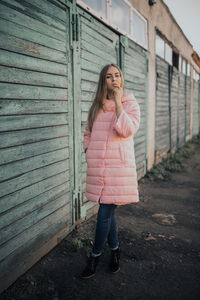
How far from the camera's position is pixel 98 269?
2514 mm

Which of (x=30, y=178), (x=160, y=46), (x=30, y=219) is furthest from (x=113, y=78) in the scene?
(x=160, y=46)

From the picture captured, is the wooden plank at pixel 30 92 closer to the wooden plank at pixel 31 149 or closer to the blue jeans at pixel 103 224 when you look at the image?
the wooden plank at pixel 31 149

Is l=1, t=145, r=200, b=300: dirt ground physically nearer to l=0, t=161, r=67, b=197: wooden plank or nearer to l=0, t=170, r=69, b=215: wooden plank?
l=0, t=170, r=69, b=215: wooden plank

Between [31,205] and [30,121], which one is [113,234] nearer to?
[31,205]

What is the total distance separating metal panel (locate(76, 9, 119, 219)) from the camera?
319 cm

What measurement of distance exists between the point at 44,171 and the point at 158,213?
229 cm

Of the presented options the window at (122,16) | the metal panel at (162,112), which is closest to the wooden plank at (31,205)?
the window at (122,16)

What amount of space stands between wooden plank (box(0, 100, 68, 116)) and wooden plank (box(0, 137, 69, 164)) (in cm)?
32

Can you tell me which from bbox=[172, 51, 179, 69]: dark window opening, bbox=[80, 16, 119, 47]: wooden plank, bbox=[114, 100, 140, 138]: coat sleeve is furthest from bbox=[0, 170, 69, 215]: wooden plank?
bbox=[172, 51, 179, 69]: dark window opening

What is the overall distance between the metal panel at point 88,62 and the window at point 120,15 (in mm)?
562

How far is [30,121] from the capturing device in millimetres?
2359

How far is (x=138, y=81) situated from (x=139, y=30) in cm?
123

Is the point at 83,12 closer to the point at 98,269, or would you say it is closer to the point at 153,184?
the point at 98,269

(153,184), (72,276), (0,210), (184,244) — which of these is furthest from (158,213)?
(0,210)
